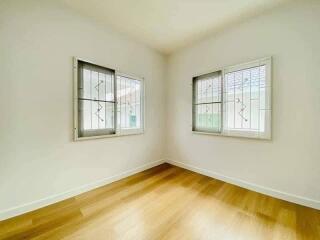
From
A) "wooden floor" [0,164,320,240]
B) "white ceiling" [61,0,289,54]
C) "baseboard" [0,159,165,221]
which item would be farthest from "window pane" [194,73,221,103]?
"baseboard" [0,159,165,221]

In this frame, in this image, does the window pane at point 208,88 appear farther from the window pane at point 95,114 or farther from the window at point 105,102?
the window pane at point 95,114

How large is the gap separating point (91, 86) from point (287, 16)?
9.27 ft

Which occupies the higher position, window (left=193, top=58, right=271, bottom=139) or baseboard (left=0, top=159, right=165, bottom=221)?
window (left=193, top=58, right=271, bottom=139)

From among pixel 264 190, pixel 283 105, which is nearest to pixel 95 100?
pixel 283 105

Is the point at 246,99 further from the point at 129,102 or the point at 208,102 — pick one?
the point at 129,102

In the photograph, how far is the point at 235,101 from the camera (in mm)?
2277

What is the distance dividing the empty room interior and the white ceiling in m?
0.02

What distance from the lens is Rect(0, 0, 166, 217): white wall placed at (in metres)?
1.53

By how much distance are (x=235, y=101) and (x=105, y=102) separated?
2.10m

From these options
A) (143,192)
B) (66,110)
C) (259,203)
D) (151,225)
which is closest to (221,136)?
(259,203)

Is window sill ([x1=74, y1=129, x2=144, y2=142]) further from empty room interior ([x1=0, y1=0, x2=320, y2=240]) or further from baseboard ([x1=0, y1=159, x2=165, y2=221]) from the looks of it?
baseboard ([x1=0, y1=159, x2=165, y2=221])

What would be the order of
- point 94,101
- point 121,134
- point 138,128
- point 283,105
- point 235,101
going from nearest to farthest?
point 283,105
point 94,101
point 235,101
point 121,134
point 138,128

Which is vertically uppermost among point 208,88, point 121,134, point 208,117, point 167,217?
point 208,88

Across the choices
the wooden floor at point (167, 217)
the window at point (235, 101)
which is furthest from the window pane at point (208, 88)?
the wooden floor at point (167, 217)
